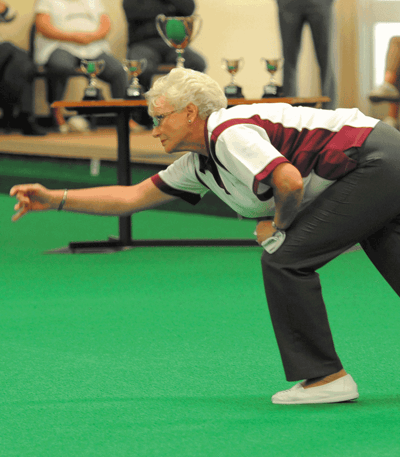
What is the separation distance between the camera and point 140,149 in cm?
549

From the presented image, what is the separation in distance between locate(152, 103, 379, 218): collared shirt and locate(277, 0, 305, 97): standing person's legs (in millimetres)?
3074

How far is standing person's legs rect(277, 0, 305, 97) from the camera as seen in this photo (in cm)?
486

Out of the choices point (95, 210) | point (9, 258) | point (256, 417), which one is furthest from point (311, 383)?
point (9, 258)

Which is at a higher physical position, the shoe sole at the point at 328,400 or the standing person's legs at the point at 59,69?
the standing person's legs at the point at 59,69

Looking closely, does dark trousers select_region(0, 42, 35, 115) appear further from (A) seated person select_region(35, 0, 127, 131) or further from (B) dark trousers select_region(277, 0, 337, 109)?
(B) dark trousers select_region(277, 0, 337, 109)

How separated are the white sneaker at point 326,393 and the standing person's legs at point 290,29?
327 centimetres

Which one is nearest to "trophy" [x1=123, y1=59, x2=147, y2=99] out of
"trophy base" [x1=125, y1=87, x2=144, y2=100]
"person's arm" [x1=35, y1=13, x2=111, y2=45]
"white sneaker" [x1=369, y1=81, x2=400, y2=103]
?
"trophy base" [x1=125, y1=87, x2=144, y2=100]

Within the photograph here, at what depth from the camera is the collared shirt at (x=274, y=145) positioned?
178 centimetres

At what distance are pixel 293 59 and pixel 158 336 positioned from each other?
277cm

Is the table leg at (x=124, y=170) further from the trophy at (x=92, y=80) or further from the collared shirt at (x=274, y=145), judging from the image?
the collared shirt at (x=274, y=145)

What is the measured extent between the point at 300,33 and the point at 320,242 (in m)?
3.27

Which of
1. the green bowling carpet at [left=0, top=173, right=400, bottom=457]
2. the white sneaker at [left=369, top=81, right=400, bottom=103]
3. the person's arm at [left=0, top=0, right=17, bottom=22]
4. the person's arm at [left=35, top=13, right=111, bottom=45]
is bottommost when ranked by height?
the green bowling carpet at [left=0, top=173, right=400, bottom=457]

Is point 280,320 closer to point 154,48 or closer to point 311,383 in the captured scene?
point 311,383

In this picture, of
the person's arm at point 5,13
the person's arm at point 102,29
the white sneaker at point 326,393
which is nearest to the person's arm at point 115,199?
the white sneaker at point 326,393
